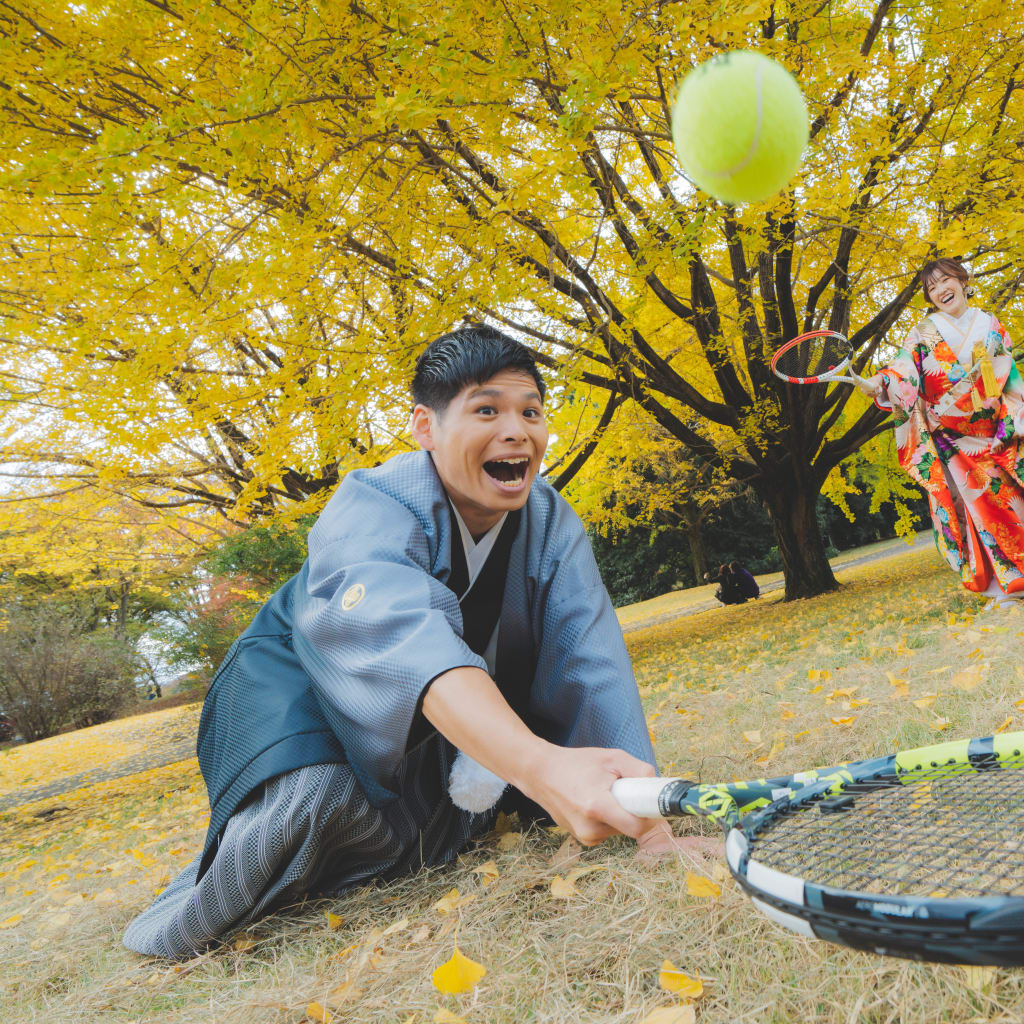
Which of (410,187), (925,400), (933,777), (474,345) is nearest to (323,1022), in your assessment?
(933,777)

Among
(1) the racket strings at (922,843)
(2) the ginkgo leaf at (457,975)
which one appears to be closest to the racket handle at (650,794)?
(1) the racket strings at (922,843)

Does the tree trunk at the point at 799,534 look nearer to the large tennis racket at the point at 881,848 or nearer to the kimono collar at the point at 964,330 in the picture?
the kimono collar at the point at 964,330

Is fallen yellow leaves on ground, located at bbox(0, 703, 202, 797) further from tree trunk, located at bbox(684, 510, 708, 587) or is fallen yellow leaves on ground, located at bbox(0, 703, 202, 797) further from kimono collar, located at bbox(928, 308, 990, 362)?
tree trunk, located at bbox(684, 510, 708, 587)

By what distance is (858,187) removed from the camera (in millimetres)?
5234

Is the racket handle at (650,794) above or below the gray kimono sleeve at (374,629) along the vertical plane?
below

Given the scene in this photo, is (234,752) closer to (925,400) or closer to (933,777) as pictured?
(933,777)

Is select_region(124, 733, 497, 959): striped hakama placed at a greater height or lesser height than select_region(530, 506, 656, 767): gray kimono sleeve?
lesser

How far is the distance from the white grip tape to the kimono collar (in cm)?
421

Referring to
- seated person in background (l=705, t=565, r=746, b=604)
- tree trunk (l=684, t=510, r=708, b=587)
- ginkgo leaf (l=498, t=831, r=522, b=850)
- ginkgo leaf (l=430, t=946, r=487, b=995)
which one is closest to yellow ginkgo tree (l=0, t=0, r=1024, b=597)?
ginkgo leaf (l=498, t=831, r=522, b=850)

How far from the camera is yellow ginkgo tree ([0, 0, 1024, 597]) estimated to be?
3.53 metres

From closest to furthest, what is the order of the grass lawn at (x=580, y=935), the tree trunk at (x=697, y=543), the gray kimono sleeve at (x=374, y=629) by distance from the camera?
the grass lawn at (x=580, y=935) → the gray kimono sleeve at (x=374, y=629) → the tree trunk at (x=697, y=543)

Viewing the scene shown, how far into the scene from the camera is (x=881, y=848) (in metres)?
1.13

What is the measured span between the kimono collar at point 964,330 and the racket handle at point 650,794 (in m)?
4.20

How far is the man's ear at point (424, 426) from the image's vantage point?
2.07 metres
